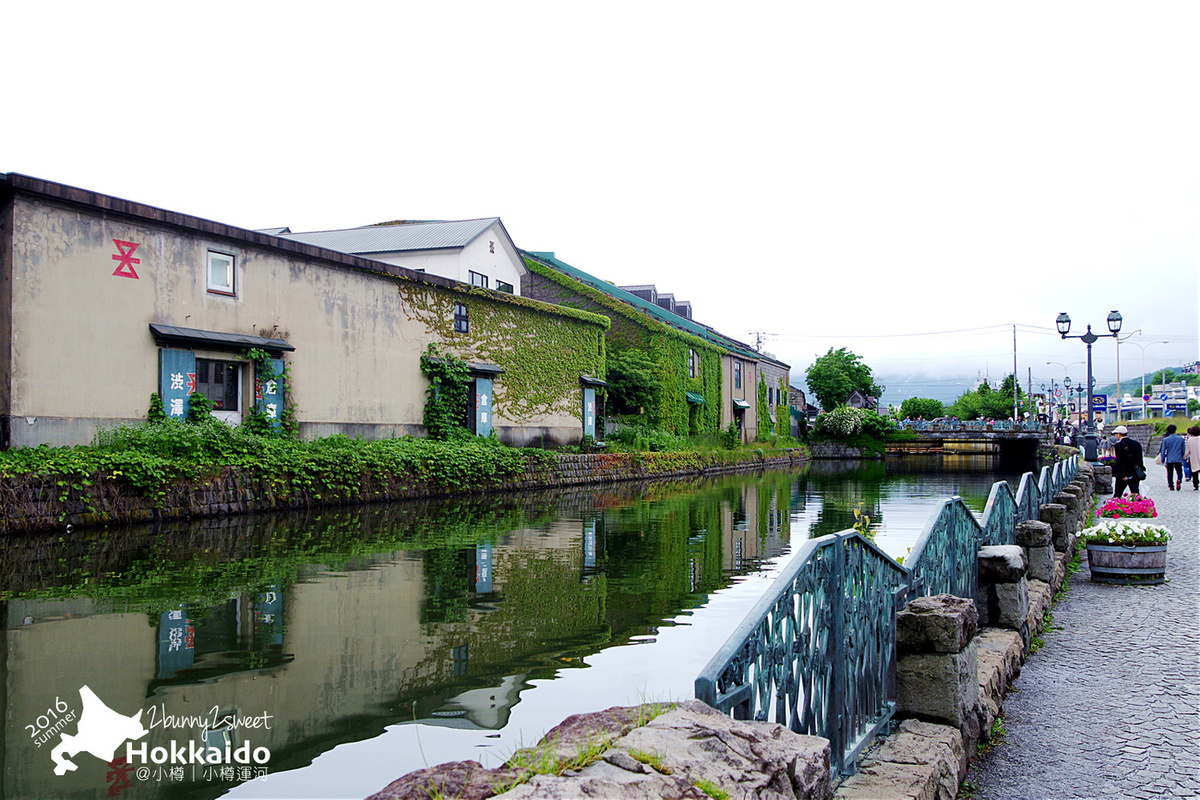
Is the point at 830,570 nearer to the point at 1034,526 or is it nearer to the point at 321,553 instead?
the point at 1034,526

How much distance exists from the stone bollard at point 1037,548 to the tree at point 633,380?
29.3m

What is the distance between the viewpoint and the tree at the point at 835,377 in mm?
72688

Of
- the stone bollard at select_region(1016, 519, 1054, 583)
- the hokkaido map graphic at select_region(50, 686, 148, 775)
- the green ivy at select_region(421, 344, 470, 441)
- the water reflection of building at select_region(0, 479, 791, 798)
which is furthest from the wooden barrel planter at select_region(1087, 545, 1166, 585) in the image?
the green ivy at select_region(421, 344, 470, 441)

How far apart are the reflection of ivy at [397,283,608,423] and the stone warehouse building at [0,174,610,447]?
7 cm

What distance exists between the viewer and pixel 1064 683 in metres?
5.66

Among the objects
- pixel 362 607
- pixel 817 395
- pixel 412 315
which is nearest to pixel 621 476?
pixel 412 315

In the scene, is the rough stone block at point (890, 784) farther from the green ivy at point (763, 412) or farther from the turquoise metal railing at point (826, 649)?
the green ivy at point (763, 412)

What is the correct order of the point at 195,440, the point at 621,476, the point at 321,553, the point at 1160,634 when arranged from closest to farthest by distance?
the point at 1160,634, the point at 321,553, the point at 195,440, the point at 621,476

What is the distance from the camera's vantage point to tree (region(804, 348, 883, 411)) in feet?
→ 238

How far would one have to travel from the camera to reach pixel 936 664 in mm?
4199

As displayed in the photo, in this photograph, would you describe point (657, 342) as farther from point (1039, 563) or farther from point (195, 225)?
point (1039, 563)

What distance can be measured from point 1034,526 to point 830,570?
5.51 meters

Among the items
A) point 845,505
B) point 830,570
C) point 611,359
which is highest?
point 611,359

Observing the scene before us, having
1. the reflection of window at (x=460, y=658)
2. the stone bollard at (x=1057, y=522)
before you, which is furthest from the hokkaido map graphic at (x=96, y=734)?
the stone bollard at (x=1057, y=522)
